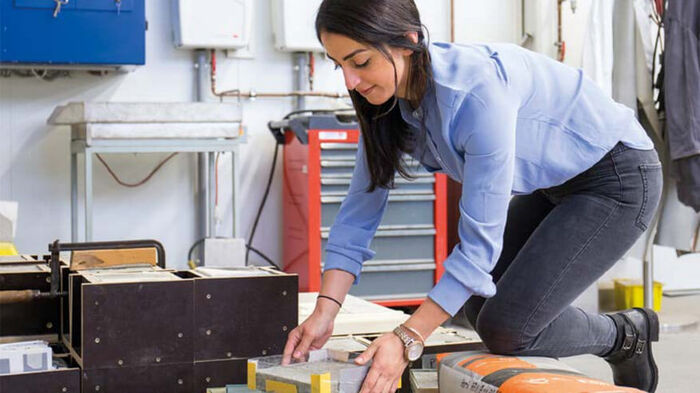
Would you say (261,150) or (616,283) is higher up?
(261,150)

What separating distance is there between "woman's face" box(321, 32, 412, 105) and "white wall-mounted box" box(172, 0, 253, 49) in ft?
7.44

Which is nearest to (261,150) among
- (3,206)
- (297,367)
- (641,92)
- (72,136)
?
(72,136)

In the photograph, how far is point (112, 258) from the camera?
1998mm

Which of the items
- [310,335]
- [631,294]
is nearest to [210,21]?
[631,294]

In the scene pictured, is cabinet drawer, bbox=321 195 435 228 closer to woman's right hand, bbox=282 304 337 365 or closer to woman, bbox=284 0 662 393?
woman, bbox=284 0 662 393

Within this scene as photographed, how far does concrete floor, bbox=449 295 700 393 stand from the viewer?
253 centimetres

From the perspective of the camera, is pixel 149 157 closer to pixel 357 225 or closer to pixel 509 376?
pixel 357 225

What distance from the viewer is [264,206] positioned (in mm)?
3988

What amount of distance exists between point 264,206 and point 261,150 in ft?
0.80

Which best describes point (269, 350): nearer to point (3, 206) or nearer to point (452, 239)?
point (3, 206)

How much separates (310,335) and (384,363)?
24cm

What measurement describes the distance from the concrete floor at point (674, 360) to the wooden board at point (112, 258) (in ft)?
4.29

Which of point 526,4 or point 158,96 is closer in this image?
point 158,96

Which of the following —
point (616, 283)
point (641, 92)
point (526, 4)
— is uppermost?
point (526, 4)
